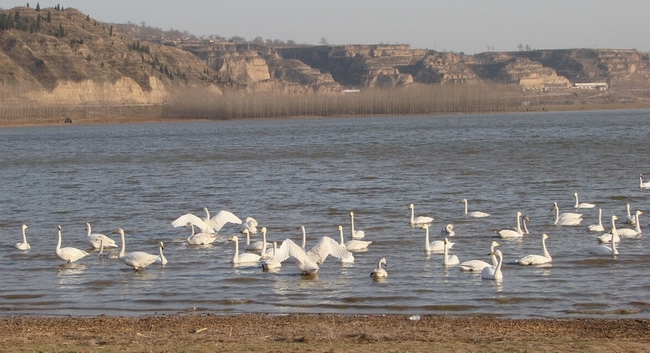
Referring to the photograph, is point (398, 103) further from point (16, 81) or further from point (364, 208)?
point (364, 208)

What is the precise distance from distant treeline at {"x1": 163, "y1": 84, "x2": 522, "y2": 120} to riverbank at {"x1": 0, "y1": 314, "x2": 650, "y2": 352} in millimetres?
147887

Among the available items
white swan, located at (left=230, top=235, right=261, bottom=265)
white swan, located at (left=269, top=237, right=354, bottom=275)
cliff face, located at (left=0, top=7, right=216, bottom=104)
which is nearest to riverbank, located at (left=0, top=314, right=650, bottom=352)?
white swan, located at (left=269, top=237, right=354, bottom=275)

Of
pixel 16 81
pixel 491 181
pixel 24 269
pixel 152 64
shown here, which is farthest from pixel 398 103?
pixel 24 269

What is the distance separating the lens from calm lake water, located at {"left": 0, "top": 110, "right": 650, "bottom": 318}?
611 inches

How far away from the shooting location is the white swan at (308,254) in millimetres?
17406

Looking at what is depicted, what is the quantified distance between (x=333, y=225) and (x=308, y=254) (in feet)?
27.5

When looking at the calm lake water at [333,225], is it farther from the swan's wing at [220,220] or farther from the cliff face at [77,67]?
the cliff face at [77,67]

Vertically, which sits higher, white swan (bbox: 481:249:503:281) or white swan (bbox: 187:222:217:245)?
white swan (bbox: 481:249:503:281)

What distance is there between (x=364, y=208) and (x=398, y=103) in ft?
464

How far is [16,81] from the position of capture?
140250mm

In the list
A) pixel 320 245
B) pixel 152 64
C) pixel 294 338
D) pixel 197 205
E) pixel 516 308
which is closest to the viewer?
pixel 294 338

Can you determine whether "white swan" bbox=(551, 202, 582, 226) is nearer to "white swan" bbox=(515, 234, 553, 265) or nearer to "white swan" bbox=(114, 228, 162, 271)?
"white swan" bbox=(515, 234, 553, 265)

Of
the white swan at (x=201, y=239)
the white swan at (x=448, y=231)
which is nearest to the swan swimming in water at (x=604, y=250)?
the white swan at (x=448, y=231)

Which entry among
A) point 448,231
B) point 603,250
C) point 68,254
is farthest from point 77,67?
point 603,250
